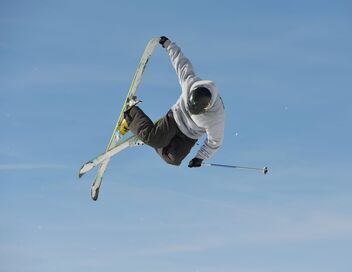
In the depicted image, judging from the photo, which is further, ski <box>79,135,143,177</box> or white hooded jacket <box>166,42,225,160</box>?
ski <box>79,135,143,177</box>

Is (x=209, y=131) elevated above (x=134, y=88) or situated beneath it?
situated beneath

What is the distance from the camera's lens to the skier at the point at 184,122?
392 inches

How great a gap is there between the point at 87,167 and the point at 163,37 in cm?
→ 435

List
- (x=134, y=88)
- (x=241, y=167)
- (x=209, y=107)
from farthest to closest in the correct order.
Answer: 1. (x=134, y=88)
2. (x=241, y=167)
3. (x=209, y=107)

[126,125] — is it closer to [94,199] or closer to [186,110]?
[186,110]

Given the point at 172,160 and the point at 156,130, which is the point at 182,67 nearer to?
the point at 156,130

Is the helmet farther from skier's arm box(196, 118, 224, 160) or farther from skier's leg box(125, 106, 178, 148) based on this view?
skier's leg box(125, 106, 178, 148)

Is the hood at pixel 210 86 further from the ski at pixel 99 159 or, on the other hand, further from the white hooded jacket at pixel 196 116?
the ski at pixel 99 159

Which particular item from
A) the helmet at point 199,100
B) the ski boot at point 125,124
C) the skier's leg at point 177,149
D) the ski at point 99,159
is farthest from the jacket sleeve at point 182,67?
the ski at point 99,159

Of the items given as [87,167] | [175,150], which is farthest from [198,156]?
[87,167]

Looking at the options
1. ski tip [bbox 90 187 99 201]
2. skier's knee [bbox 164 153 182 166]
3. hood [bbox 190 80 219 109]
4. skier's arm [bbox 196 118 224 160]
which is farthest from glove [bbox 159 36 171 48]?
ski tip [bbox 90 187 99 201]

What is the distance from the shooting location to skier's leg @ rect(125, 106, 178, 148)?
1060cm

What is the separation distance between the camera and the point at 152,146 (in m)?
10.9

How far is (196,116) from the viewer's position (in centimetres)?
1023
